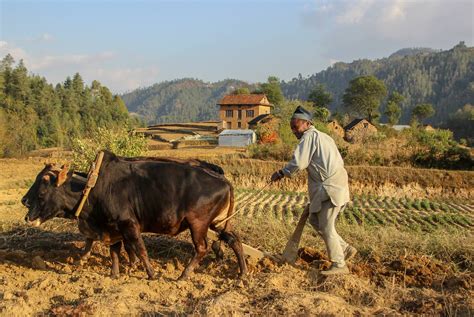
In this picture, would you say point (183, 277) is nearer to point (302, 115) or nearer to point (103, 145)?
point (302, 115)

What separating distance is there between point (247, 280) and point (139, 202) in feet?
5.48

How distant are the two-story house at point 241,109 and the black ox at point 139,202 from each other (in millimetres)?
70855

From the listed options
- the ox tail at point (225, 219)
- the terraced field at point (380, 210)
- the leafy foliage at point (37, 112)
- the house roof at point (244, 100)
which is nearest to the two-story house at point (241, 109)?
the house roof at point (244, 100)

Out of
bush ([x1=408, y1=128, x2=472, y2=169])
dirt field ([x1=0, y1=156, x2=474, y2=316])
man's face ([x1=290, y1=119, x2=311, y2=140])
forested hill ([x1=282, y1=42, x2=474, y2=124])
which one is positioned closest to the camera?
dirt field ([x1=0, y1=156, x2=474, y2=316])

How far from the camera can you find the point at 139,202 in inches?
229

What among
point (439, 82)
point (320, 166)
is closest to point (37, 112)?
point (320, 166)

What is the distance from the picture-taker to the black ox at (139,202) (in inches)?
225

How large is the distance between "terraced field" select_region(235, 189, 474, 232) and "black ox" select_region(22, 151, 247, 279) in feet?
34.2

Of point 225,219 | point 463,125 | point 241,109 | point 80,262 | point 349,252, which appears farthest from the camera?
point 463,125

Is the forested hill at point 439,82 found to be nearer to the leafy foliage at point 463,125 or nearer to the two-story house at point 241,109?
the leafy foliage at point 463,125

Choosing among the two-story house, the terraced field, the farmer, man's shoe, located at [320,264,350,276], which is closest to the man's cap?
the farmer

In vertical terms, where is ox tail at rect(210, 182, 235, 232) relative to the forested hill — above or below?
below

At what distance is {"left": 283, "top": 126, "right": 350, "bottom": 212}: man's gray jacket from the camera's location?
5.36m

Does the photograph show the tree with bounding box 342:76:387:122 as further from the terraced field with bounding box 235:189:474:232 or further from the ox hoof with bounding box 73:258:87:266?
the ox hoof with bounding box 73:258:87:266
